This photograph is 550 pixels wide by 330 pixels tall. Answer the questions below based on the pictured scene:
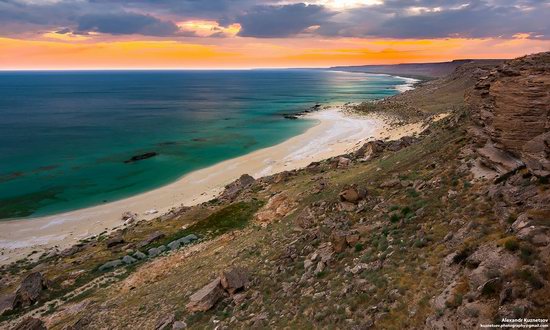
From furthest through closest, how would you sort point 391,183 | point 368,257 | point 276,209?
point 276,209 < point 391,183 < point 368,257

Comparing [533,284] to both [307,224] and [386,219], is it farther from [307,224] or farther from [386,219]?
[307,224]

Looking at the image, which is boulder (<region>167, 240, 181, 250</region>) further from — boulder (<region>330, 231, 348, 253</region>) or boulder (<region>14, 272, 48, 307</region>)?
boulder (<region>330, 231, 348, 253</region>)

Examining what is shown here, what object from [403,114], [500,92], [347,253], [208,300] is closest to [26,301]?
[208,300]

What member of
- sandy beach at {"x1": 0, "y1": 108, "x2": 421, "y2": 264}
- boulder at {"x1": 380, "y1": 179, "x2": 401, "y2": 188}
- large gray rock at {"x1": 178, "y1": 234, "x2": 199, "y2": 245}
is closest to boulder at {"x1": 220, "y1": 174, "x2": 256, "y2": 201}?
sandy beach at {"x1": 0, "y1": 108, "x2": 421, "y2": 264}

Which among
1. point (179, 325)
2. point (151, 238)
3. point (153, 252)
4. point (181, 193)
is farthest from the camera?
point (181, 193)

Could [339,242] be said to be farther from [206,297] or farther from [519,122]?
[519,122]

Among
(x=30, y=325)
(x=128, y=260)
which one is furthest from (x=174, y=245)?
(x=30, y=325)
